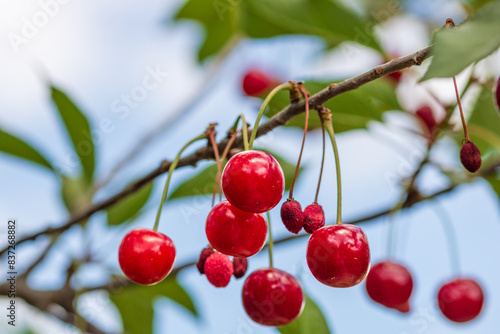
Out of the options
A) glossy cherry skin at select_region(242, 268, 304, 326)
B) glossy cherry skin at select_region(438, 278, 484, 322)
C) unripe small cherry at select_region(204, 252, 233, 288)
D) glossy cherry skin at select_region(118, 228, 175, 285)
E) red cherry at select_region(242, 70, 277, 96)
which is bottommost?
glossy cherry skin at select_region(438, 278, 484, 322)

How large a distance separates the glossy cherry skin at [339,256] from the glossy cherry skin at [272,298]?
14 cm

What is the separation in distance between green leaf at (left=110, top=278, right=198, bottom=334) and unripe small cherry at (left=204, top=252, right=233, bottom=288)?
993 mm

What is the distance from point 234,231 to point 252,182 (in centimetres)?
13

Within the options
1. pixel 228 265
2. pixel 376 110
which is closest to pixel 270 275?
pixel 228 265

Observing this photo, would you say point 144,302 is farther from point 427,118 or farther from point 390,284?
point 427,118

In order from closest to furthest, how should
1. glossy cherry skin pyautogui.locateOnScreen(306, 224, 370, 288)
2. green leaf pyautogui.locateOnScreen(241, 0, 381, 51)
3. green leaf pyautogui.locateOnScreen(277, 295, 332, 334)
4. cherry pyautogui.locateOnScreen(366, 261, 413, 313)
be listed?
glossy cherry skin pyautogui.locateOnScreen(306, 224, 370, 288) < green leaf pyautogui.locateOnScreen(277, 295, 332, 334) < cherry pyautogui.locateOnScreen(366, 261, 413, 313) < green leaf pyautogui.locateOnScreen(241, 0, 381, 51)

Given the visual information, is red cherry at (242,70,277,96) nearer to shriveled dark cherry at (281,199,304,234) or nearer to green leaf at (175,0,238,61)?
green leaf at (175,0,238,61)

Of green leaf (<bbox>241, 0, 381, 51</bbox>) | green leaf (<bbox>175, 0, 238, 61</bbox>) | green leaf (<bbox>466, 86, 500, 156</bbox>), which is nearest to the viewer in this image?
green leaf (<bbox>241, 0, 381, 51</bbox>)

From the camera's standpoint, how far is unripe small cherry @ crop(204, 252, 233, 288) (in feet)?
3.38

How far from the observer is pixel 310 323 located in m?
1.41

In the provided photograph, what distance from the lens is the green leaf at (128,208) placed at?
2.05m

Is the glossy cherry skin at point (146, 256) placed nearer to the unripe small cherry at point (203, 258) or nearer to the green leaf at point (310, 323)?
the unripe small cherry at point (203, 258)

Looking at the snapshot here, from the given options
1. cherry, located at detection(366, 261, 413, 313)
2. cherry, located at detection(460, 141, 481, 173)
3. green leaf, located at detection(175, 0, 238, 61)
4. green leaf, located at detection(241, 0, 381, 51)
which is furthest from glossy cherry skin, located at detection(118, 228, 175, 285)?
green leaf, located at detection(175, 0, 238, 61)

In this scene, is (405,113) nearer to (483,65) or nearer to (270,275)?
(483,65)
